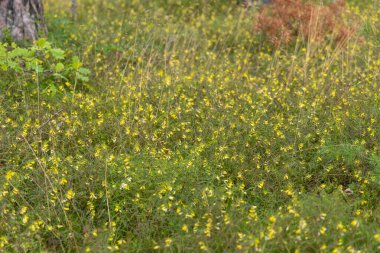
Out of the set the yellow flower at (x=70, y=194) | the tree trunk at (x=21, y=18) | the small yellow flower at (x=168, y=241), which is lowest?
the small yellow flower at (x=168, y=241)

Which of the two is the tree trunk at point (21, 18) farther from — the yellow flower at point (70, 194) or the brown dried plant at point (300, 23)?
the yellow flower at point (70, 194)

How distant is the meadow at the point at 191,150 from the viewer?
3.41 m

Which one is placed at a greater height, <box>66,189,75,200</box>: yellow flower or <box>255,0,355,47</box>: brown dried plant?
<box>255,0,355,47</box>: brown dried plant

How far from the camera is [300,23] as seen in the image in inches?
268

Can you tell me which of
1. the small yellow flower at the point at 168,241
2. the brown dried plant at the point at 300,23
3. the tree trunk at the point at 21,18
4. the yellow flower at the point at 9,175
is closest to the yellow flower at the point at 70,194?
the yellow flower at the point at 9,175

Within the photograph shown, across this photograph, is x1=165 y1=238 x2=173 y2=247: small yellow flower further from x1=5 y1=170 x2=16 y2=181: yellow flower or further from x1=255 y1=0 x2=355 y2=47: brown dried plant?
x1=255 y1=0 x2=355 y2=47: brown dried plant

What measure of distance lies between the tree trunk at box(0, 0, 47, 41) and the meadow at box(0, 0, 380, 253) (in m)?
0.32

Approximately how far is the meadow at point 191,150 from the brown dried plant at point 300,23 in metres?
0.14

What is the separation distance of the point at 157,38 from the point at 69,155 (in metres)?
3.19

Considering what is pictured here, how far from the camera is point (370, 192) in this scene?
400cm

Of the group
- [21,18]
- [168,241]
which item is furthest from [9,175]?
[21,18]

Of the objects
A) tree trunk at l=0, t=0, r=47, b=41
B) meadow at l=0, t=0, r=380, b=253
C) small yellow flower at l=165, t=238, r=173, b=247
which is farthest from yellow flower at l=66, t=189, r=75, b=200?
tree trunk at l=0, t=0, r=47, b=41

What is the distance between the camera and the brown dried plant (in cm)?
685

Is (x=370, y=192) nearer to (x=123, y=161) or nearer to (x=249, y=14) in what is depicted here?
(x=123, y=161)
